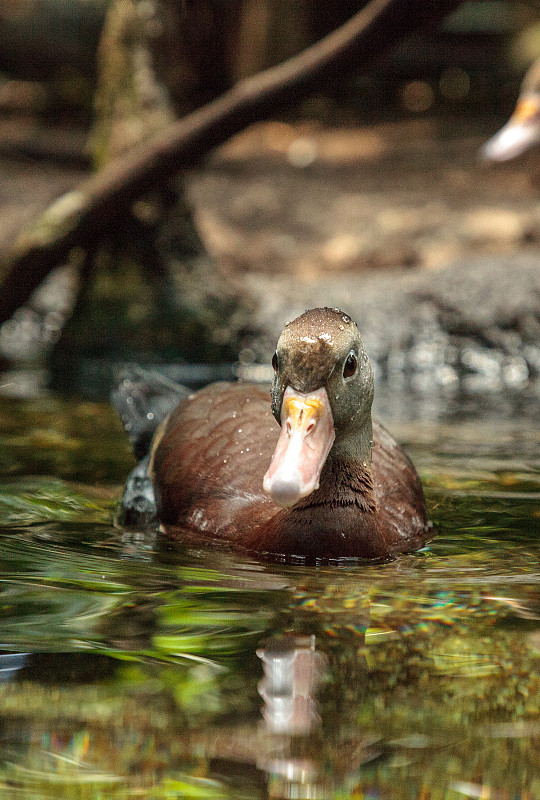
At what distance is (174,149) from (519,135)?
3.46 metres

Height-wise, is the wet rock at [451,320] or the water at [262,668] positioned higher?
the wet rock at [451,320]

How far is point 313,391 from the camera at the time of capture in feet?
10.8

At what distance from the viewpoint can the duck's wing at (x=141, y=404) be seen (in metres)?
5.04

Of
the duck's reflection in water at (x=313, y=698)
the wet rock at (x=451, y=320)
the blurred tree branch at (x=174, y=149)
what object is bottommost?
the duck's reflection in water at (x=313, y=698)

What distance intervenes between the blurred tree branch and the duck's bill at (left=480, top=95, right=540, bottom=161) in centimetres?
276

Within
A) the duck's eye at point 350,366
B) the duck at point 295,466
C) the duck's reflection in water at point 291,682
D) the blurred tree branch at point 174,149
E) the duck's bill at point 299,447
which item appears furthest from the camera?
the blurred tree branch at point 174,149

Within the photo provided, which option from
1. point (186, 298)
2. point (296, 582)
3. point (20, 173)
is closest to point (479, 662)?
point (296, 582)

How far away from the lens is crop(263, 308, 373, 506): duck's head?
3119mm

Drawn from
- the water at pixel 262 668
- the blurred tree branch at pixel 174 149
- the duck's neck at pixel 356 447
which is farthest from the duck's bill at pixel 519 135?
the duck's neck at pixel 356 447

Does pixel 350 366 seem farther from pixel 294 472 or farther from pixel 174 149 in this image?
pixel 174 149

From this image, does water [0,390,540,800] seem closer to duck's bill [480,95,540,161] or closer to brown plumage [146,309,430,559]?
brown plumage [146,309,430,559]

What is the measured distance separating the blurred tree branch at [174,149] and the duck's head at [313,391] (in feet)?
7.59

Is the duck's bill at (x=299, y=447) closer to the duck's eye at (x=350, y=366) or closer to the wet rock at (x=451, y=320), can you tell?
the duck's eye at (x=350, y=366)

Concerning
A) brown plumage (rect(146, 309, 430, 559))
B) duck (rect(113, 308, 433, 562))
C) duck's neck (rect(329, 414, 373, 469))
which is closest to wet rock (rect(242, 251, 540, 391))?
duck (rect(113, 308, 433, 562))
